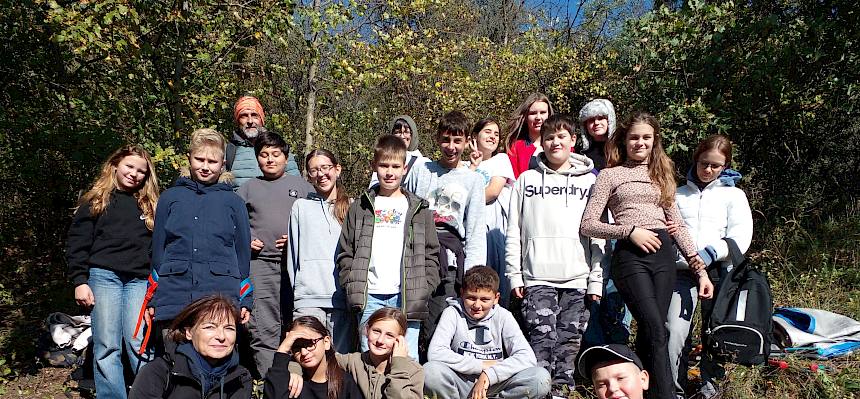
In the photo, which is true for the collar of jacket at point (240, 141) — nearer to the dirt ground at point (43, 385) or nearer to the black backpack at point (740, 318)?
the dirt ground at point (43, 385)

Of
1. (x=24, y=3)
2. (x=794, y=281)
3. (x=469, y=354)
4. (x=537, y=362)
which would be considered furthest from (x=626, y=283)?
(x=24, y=3)

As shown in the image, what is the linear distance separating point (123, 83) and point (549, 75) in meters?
7.27

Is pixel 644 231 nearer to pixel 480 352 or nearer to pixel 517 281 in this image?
pixel 517 281

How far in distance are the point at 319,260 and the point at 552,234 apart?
1492 millimetres

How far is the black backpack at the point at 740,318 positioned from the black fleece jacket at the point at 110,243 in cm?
372

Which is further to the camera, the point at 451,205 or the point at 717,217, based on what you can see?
the point at 451,205

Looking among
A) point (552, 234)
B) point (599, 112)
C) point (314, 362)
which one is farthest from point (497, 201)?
point (314, 362)

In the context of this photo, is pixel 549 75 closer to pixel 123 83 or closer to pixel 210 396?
pixel 123 83

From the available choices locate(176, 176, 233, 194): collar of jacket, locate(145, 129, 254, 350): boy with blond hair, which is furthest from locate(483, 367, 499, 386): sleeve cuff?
locate(176, 176, 233, 194): collar of jacket

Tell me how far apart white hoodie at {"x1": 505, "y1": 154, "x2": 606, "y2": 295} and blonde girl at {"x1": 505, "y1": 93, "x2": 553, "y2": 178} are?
73 cm

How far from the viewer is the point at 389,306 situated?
12.5 ft

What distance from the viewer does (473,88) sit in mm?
11414

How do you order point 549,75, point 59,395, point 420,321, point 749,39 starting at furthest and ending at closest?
point 549,75
point 749,39
point 59,395
point 420,321

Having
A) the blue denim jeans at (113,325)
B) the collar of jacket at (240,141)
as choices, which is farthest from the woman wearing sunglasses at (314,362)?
the collar of jacket at (240,141)
